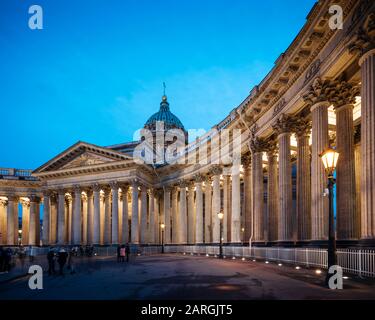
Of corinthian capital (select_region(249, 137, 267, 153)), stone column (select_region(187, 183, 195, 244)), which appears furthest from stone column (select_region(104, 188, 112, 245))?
corinthian capital (select_region(249, 137, 267, 153))

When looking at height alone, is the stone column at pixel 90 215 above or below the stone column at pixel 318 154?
below

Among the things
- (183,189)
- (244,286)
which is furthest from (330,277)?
(183,189)

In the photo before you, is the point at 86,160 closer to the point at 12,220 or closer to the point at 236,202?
the point at 12,220

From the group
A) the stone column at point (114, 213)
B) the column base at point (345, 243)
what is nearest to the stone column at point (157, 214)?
the stone column at point (114, 213)

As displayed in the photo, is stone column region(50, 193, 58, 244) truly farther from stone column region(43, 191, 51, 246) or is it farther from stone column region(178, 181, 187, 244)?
stone column region(178, 181, 187, 244)

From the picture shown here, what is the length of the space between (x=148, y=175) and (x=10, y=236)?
26735 mm

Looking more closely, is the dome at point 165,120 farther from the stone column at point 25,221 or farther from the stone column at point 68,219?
the stone column at point 25,221

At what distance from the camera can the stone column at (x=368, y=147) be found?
702 inches

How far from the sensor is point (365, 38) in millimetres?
18406

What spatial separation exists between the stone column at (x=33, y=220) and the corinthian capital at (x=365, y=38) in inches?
2550

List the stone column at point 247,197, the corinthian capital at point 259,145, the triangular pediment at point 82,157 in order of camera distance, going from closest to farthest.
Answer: the corinthian capital at point 259,145
the stone column at point 247,197
the triangular pediment at point 82,157

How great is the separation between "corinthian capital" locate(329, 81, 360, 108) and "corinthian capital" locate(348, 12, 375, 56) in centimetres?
439

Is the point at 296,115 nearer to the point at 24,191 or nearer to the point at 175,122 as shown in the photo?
the point at 24,191

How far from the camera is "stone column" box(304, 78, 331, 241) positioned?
23547 mm
